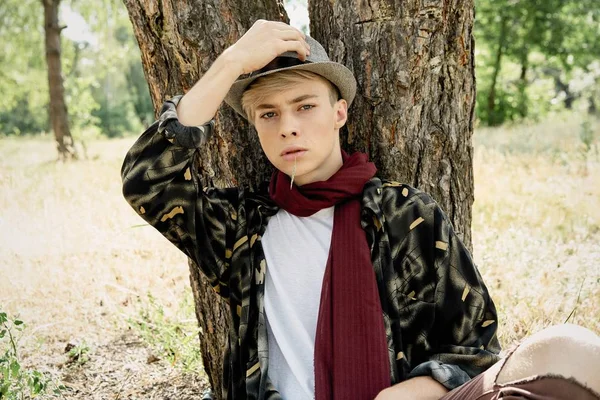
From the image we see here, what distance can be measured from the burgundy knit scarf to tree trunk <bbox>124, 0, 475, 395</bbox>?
54cm

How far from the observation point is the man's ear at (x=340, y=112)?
2.46m

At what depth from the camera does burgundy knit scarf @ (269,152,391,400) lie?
211 cm

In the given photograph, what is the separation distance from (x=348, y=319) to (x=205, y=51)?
1.32 m

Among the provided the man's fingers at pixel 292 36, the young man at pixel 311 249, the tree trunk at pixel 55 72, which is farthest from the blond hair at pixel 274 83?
the tree trunk at pixel 55 72

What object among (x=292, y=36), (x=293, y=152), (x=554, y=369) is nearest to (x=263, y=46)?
(x=292, y=36)

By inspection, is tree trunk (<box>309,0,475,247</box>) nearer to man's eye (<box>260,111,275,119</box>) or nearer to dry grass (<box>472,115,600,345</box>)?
man's eye (<box>260,111,275,119</box>)

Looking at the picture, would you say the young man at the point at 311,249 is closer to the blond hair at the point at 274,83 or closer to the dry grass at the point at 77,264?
the blond hair at the point at 274,83

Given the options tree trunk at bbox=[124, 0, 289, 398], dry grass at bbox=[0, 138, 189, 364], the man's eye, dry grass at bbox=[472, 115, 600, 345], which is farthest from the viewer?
dry grass at bbox=[0, 138, 189, 364]

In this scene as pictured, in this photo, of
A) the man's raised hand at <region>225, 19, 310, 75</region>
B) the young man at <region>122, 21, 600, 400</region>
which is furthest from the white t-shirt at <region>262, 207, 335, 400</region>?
the man's raised hand at <region>225, 19, 310, 75</region>

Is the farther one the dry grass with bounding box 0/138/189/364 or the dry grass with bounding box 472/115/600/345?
the dry grass with bounding box 0/138/189/364

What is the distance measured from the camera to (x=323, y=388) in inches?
82.9

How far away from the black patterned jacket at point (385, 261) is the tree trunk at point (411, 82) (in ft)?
1.38

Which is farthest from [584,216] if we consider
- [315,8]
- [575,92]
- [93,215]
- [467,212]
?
[575,92]

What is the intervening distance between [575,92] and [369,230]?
44945 millimetres
